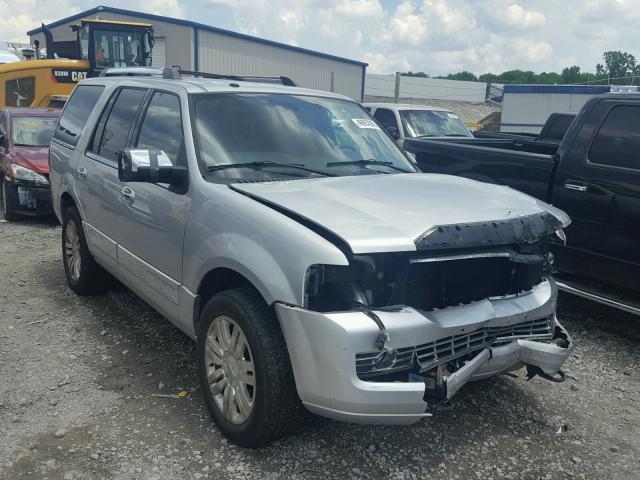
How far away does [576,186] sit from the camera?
503 centimetres

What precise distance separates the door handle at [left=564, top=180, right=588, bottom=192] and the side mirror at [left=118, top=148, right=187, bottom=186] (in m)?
3.24

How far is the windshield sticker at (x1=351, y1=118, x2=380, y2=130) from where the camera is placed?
A: 4.48 m

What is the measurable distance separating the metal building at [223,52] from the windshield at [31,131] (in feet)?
53.4

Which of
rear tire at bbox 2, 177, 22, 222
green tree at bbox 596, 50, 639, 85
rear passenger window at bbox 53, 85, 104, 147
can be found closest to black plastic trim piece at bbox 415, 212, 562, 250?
rear passenger window at bbox 53, 85, 104, 147

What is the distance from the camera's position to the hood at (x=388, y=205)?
9.14 feet

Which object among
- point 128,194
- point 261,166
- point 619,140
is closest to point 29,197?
point 128,194

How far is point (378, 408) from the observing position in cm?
267

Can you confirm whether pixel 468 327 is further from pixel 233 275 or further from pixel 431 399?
pixel 233 275

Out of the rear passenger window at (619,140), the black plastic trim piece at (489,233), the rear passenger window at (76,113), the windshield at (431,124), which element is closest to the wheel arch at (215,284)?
the black plastic trim piece at (489,233)

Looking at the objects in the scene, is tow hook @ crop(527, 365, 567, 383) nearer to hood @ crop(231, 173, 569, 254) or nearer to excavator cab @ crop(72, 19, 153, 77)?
hood @ crop(231, 173, 569, 254)

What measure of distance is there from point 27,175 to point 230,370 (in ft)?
23.2

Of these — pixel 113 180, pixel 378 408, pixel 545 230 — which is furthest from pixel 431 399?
pixel 113 180

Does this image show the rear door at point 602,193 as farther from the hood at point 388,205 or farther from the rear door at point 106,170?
the rear door at point 106,170

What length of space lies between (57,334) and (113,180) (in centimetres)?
133
